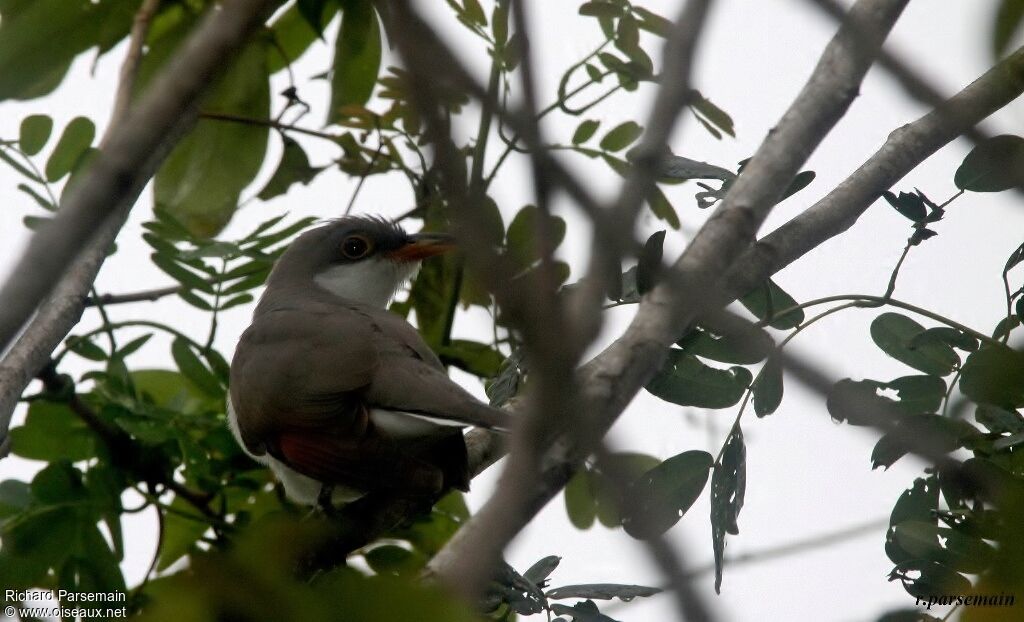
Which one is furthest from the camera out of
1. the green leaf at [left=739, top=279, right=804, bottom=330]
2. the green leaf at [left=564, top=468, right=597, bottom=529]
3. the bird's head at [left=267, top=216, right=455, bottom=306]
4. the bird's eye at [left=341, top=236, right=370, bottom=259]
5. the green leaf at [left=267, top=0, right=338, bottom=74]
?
the bird's eye at [left=341, top=236, right=370, bottom=259]

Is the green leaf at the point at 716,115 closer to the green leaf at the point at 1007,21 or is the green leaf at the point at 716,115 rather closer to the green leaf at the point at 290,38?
the green leaf at the point at 290,38

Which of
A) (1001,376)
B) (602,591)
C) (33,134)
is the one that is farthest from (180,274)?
(1001,376)

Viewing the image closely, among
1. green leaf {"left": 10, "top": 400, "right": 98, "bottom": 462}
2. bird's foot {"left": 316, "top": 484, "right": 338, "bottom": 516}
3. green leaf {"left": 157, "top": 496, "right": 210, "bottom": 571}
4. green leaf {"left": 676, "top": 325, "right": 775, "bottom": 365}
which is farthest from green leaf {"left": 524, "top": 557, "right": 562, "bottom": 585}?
green leaf {"left": 10, "top": 400, "right": 98, "bottom": 462}

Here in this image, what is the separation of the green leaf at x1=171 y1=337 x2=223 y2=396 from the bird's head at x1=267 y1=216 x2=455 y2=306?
1067mm

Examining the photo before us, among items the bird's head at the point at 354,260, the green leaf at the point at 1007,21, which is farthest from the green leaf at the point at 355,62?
the green leaf at the point at 1007,21

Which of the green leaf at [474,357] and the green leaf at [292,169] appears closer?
the green leaf at [474,357]

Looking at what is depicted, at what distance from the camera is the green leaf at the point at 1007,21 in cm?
122

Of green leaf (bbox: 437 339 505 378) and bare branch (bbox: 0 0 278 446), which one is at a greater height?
green leaf (bbox: 437 339 505 378)

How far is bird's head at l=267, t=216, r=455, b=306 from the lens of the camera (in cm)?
578

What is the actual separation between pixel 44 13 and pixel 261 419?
77.8 inches

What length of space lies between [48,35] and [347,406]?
211cm

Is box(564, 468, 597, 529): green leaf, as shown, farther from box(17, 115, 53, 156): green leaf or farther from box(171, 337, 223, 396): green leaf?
box(17, 115, 53, 156): green leaf

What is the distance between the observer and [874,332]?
3334 mm

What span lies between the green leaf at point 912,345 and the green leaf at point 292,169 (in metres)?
2.78
